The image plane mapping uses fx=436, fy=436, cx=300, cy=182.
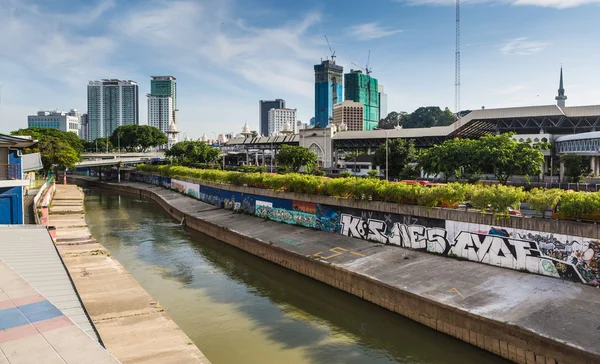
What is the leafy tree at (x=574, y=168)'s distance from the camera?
50094 mm

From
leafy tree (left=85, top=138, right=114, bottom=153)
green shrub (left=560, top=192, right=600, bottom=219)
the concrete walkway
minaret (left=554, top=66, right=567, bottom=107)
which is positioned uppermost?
minaret (left=554, top=66, right=567, bottom=107)

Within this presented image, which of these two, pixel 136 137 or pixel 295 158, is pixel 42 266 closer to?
pixel 295 158

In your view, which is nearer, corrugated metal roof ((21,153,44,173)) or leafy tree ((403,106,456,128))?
corrugated metal roof ((21,153,44,173))

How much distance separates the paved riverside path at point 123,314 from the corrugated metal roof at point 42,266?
280cm

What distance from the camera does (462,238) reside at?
2236 cm

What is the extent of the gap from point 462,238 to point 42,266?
18600 mm

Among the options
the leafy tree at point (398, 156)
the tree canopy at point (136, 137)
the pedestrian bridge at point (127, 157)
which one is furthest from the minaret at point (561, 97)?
the tree canopy at point (136, 137)

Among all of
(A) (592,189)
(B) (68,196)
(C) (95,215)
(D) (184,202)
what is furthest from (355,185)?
(B) (68,196)

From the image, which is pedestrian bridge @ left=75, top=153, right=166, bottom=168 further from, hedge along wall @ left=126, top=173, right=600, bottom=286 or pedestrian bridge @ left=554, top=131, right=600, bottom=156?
pedestrian bridge @ left=554, top=131, right=600, bottom=156

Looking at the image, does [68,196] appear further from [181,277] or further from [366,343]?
[366,343]

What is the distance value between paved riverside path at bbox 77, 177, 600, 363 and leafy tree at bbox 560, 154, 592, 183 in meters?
36.1

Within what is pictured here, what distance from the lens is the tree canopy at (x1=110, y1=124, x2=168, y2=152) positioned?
12794 cm

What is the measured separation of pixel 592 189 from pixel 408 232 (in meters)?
22.4

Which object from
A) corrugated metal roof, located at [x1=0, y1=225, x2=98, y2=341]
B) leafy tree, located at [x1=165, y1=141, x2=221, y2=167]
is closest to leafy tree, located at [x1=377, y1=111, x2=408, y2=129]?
leafy tree, located at [x1=165, y1=141, x2=221, y2=167]
